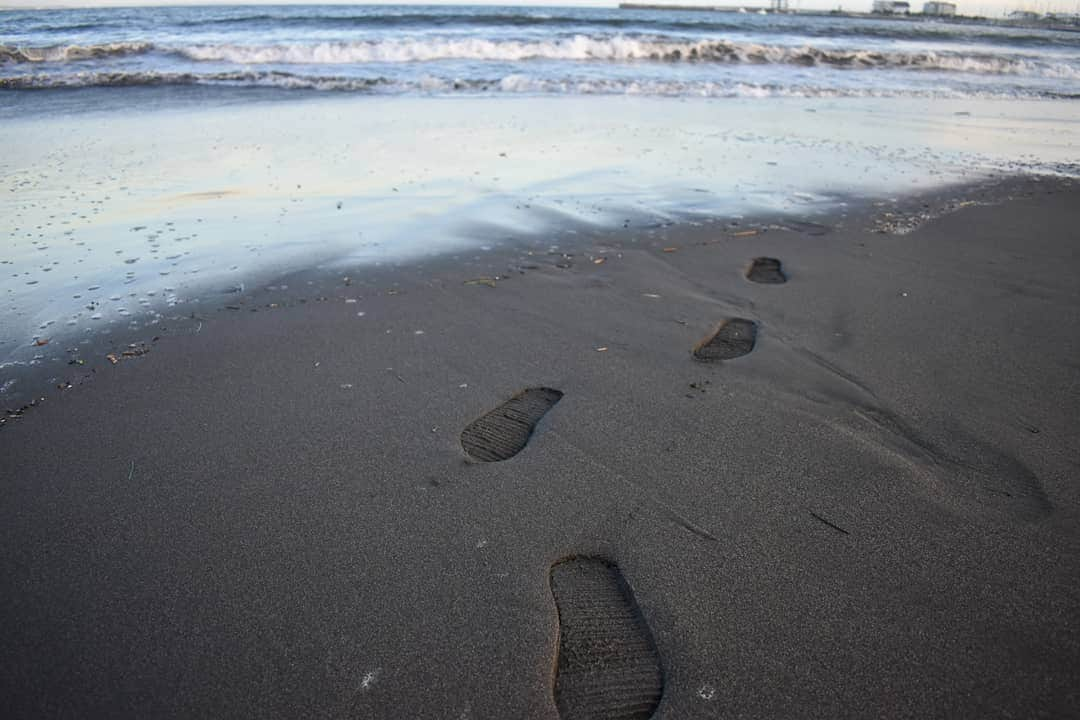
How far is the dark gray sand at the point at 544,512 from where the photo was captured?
142 centimetres

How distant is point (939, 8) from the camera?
44.9m

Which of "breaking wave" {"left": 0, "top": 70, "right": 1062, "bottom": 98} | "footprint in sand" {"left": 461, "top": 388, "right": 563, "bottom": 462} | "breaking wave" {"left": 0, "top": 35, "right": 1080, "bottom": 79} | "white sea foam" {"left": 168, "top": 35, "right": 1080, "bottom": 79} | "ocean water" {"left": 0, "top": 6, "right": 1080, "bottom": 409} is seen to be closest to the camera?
"footprint in sand" {"left": 461, "top": 388, "right": 563, "bottom": 462}

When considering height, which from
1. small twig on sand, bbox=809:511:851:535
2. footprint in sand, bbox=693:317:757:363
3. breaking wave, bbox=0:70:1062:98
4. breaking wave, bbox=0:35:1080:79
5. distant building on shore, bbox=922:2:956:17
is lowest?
small twig on sand, bbox=809:511:851:535

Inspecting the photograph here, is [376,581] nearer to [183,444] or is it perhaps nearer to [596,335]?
[183,444]

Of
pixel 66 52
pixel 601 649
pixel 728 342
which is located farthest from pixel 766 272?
pixel 66 52

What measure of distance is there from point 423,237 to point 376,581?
2.80 meters

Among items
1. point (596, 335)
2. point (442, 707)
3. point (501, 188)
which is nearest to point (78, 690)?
point (442, 707)

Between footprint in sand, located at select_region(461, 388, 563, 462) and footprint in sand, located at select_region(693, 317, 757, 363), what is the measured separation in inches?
27.7

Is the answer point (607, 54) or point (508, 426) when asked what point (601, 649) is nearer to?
point (508, 426)

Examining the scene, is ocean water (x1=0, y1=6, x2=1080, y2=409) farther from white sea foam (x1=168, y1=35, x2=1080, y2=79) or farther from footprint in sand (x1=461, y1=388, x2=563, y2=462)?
footprint in sand (x1=461, y1=388, x2=563, y2=462)

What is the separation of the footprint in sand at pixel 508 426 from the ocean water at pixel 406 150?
5.30ft

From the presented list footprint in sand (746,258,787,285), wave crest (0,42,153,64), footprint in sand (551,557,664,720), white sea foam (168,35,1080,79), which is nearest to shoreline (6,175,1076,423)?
footprint in sand (746,258,787,285)

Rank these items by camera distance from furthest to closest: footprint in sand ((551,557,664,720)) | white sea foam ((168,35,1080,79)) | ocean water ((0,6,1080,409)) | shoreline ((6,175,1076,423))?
white sea foam ((168,35,1080,79)), ocean water ((0,6,1080,409)), shoreline ((6,175,1076,423)), footprint in sand ((551,557,664,720))

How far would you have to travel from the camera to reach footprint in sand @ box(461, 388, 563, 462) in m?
2.18
